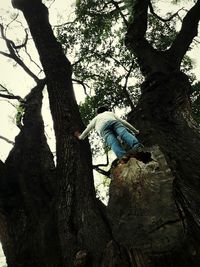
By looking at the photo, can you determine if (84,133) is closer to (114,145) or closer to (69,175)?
(114,145)

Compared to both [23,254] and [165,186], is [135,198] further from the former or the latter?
[23,254]

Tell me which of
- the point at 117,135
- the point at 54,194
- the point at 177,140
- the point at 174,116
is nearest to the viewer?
the point at 117,135

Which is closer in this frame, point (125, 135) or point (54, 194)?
point (125, 135)

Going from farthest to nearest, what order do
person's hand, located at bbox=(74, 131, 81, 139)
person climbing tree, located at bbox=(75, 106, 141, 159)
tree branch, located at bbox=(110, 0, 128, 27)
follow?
1. tree branch, located at bbox=(110, 0, 128, 27)
2. person's hand, located at bbox=(74, 131, 81, 139)
3. person climbing tree, located at bbox=(75, 106, 141, 159)

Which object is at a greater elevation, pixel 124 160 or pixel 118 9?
pixel 118 9

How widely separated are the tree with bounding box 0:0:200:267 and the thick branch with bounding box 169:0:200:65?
1.38ft

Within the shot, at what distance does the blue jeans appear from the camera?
4.88 m

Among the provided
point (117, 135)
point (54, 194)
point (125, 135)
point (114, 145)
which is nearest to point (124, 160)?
point (125, 135)

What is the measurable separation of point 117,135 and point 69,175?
108 cm

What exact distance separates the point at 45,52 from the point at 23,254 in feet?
13.9

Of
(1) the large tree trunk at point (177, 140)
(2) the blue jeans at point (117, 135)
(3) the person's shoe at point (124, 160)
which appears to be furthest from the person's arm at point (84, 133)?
(3) the person's shoe at point (124, 160)

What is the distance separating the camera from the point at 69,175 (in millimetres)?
5164

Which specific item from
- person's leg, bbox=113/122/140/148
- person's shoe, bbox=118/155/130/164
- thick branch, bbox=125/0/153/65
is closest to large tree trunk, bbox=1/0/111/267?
person's leg, bbox=113/122/140/148

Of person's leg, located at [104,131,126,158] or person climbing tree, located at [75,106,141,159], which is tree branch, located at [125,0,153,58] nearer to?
person climbing tree, located at [75,106,141,159]
